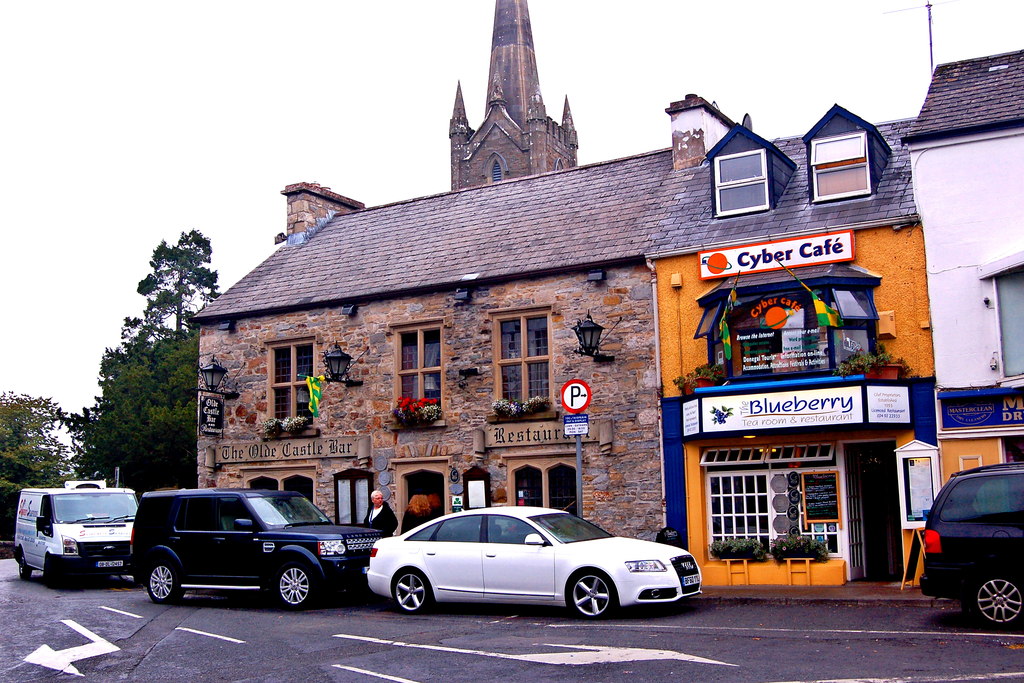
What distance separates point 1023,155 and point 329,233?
51.3ft

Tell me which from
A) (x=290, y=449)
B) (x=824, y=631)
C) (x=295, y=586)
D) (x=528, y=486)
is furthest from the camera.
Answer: (x=290, y=449)

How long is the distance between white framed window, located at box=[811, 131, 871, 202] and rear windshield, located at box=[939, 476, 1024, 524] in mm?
7425

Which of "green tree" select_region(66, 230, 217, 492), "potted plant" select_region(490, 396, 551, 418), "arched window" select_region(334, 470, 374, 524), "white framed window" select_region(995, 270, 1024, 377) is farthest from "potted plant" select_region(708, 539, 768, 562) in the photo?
"green tree" select_region(66, 230, 217, 492)

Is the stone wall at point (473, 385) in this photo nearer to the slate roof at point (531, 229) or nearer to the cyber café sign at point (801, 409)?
the slate roof at point (531, 229)

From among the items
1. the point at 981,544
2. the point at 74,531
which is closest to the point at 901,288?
the point at 981,544

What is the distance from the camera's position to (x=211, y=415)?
23297mm

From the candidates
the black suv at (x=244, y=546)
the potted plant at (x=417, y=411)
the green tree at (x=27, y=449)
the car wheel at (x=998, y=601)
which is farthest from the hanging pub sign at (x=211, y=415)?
the green tree at (x=27, y=449)

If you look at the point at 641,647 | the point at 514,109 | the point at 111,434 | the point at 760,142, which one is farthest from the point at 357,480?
the point at 514,109

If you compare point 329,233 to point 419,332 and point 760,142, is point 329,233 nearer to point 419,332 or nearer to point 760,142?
point 419,332

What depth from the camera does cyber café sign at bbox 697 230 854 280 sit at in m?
17.4

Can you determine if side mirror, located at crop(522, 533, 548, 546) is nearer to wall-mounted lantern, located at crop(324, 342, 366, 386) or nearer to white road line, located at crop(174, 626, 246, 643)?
white road line, located at crop(174, 626, 246, 643)

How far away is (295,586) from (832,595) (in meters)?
7.60

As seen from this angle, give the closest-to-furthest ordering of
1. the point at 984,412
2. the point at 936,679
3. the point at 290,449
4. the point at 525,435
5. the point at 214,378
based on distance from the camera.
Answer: the point at 936,679 → the point at 984,412 → the point at 525,435 → the point at 290,449 → the point at 214,378

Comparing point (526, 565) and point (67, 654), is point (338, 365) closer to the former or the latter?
point (526, 565)
